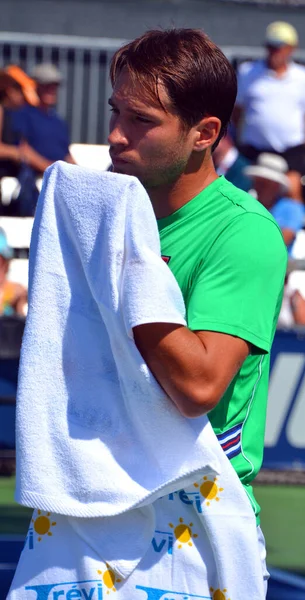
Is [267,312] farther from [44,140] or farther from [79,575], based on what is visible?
[44,140]

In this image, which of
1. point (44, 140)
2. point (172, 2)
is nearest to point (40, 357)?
point (44, 140)

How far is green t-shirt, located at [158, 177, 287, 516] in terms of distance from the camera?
2.12 metres

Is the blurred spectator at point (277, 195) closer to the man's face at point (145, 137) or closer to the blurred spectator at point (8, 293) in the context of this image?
the blurred spectator at point (8, 293)

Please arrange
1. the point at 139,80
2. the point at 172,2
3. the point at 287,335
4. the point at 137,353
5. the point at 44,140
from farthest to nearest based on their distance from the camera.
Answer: the point at 172,2
the point at 44,140
the point at 287,335
the point at 139,80
the point at 137,353

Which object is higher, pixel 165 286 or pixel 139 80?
pixel 139 80

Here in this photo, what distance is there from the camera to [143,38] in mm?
2254

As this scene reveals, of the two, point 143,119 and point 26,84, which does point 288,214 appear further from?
point 143,119

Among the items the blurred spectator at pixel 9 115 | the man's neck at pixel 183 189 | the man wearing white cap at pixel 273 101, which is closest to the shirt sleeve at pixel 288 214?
the man wearing white cap at pixel 273 101

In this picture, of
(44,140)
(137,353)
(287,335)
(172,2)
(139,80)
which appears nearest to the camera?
(137,353)

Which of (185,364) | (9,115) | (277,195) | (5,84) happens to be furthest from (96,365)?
(5,84)

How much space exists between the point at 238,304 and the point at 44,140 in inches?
322

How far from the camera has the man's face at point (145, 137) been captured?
2.19m

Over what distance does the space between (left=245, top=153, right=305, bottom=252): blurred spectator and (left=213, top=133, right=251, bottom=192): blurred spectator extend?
0.22 feet

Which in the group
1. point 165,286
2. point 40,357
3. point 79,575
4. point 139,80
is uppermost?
point 139,80
